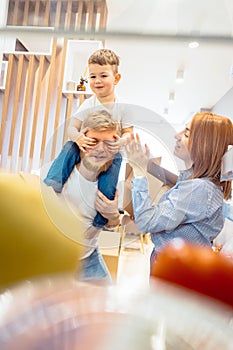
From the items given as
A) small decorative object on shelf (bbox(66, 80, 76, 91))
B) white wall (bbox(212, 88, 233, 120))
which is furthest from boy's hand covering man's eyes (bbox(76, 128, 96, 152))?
small decorative object on shelf (bbox(66, 80, 76, 91))

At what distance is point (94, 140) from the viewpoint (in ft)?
0.82

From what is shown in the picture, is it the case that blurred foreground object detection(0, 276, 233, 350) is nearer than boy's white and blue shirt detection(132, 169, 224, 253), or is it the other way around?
blurred foreground object detection(0, 276, 233, 350)

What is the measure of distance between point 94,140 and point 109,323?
18 centimetres

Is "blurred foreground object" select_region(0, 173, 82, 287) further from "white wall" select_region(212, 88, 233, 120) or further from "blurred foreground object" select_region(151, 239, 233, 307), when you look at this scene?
"white wall" select_region(212, 88, 233, 120)

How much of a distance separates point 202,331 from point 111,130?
0.20 m

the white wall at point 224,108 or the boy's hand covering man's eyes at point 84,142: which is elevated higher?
the white wall at point 224,108

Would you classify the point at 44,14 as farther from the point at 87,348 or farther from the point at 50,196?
the point at 87,348

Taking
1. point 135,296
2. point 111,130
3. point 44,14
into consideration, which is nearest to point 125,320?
point 135,296

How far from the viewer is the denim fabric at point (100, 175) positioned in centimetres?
25

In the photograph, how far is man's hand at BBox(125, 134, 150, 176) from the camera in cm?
29

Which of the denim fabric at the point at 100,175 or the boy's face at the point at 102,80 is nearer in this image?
the denim fabric at the point at 100,175

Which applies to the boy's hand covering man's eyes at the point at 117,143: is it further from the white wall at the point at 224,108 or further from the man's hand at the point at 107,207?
the white wall at the point at 224,108

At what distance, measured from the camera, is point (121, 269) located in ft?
0.60

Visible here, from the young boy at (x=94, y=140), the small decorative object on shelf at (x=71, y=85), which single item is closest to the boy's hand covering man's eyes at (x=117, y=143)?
the young boy at (x=94, y=140)
